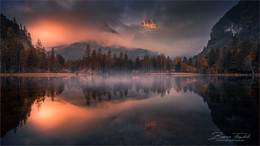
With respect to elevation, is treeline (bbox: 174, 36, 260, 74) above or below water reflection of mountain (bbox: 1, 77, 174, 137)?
above

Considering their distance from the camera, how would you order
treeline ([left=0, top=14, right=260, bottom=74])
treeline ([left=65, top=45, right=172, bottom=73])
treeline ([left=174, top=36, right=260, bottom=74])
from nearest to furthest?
1. treeline ([left=174, top=36, right=260, bottom=74])
2. treeline ([left=0, top=14, right=260, bottom=74])
3. treeline ([left=65, top=45, right=172, bottom=73])

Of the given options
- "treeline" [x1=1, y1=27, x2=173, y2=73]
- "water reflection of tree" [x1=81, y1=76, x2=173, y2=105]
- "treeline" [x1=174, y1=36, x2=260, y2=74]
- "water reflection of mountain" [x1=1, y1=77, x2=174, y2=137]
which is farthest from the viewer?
"treeline" [x1=1, y1=27, x2=173, y2=73]

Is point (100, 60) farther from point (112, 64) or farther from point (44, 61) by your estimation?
point (44, 61)

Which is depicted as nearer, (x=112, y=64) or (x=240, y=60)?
(x=240, y=60)

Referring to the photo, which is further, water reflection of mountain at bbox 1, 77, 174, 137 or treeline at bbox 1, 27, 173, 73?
treeline at bbox 1, 27, 173, 73

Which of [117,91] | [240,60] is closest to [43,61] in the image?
[117,91]

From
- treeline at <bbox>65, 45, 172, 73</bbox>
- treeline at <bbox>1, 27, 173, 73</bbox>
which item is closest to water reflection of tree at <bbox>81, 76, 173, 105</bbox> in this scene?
treeline at <bbox>1, 27, 173, 73</bbox>

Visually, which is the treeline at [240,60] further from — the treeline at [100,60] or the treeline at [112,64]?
the treeline at [112,64]
